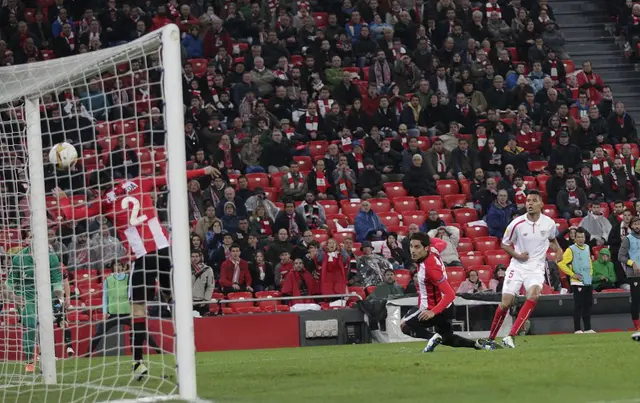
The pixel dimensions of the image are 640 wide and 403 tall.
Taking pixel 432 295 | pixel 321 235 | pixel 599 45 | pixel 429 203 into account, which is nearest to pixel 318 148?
pixel 429 203

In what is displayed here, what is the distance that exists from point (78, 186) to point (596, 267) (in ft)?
42.0

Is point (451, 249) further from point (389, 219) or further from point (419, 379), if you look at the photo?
point (419, 379)

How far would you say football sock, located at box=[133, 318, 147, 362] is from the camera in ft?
38.4

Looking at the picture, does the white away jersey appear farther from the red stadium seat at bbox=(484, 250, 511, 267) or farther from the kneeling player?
the red stadium seat at bbox=(484, 250, 511, 267)

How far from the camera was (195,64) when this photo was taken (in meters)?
26.8

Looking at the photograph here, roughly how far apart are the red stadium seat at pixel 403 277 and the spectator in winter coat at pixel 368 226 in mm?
914

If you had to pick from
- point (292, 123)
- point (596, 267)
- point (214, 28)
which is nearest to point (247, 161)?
point (292, 123)

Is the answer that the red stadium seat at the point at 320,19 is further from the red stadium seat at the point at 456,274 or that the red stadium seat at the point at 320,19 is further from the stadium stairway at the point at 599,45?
the red stadium seat at the point at 456,274

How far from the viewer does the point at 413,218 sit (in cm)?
2448

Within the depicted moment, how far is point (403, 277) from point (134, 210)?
1177 centimetres

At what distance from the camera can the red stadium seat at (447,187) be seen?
25578 mm

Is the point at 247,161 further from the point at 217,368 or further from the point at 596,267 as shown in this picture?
the point at 217,368

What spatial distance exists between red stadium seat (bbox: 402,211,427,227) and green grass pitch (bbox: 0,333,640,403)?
A: 10.0m

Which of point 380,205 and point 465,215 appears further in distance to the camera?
point 465,215
